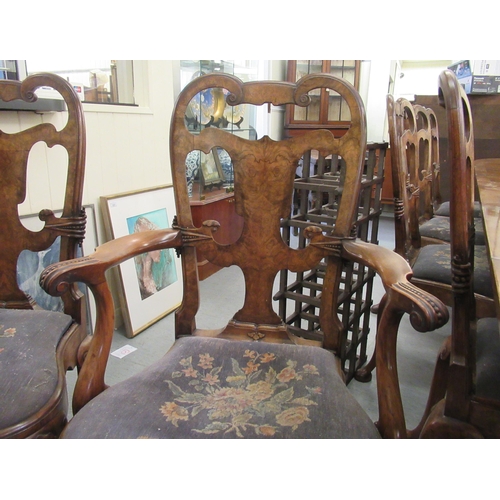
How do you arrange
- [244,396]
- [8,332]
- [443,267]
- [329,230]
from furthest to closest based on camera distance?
1. [329,230]
2. [443,267]
3. [8,332]
4. [244,396]

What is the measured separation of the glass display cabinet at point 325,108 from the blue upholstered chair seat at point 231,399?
3812 mm

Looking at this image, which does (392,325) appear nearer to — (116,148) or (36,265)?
(36,265)

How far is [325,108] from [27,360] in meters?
4.11

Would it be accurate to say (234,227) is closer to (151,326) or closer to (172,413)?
(151,326)

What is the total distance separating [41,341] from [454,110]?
3.02 ft

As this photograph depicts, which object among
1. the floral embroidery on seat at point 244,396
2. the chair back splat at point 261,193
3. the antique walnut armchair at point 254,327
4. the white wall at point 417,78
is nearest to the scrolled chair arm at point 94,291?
the antique walnut armchair at point 254,327

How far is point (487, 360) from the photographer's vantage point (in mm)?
865

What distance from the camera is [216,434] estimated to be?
67cm

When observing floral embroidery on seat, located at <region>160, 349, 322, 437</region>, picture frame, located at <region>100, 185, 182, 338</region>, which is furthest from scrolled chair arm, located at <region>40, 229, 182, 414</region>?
picture frame, located at <region>100, 185, 182, 338</region>

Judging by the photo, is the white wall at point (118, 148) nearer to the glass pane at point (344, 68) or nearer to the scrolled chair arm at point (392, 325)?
the scrolled chair arm at point (392, 325)

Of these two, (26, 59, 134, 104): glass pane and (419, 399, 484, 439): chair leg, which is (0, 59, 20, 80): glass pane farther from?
(419, 399, 484, 439): chair leg

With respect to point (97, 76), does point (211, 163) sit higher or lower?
lower

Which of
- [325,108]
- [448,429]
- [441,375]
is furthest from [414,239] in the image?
[325,108]

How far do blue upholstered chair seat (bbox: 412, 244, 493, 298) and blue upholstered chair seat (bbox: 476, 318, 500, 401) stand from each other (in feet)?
0.45
